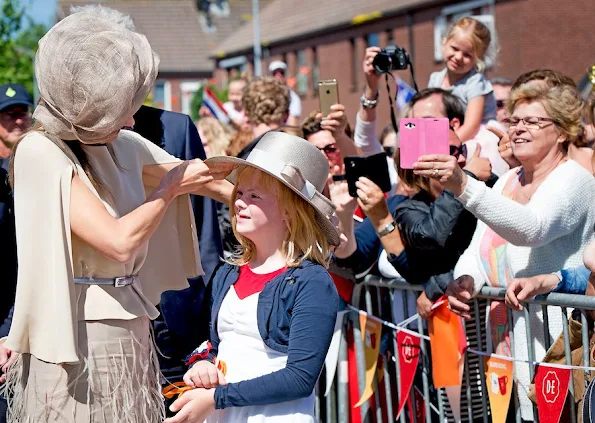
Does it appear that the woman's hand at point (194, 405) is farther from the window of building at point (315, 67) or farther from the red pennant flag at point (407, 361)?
the window of building at point (315, 67)

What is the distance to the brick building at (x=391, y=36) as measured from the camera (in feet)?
103

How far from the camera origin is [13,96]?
19.3 ft

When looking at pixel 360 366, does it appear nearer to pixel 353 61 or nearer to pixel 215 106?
pixel 215 106

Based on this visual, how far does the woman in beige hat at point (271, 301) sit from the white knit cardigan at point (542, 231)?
0.76 meters

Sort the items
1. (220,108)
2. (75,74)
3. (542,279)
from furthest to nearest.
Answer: (220,108) → (542,279) → (75,74)

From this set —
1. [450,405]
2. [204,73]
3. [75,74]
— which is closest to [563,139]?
[450,405]

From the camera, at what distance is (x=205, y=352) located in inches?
134

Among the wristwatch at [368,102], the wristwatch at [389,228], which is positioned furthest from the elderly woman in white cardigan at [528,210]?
the wristwatch at [368,102]

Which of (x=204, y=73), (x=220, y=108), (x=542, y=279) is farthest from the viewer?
(x=204, y=73)

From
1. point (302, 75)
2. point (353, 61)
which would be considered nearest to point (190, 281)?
point (353, 61)

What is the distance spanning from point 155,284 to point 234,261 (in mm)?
293

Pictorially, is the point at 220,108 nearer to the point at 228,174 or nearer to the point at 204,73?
the point at 228,174

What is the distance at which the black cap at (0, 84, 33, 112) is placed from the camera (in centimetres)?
583

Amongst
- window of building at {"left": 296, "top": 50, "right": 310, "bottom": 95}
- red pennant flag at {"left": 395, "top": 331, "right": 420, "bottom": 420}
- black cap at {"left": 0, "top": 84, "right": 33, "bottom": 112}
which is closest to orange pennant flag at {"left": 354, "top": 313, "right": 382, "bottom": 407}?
red pennant flag at {"left": 395, "top": 331, "right": 420, "bottom": 420}
